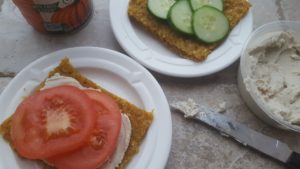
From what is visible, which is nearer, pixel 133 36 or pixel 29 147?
pixel 29 147

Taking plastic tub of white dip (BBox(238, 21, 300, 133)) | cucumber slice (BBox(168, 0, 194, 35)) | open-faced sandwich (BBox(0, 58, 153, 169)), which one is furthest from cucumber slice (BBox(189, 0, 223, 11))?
open-faced sandwich (BBox(0, 58, 153, 169))

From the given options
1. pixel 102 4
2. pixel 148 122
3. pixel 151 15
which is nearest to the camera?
pixel 148 122

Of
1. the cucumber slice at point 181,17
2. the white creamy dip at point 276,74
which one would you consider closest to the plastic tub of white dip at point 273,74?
the white creamy dip at point 276,74

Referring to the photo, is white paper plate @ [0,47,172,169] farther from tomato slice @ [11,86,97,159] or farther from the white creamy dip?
the white creamy dip

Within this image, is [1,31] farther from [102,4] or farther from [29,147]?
[29,147]

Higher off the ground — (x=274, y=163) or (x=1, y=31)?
(x=1, y=31)

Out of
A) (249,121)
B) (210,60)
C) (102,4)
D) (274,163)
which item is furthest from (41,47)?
(274,163)

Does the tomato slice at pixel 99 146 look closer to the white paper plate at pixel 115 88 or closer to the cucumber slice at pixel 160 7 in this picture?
the white paper plate at pixel 115 88
